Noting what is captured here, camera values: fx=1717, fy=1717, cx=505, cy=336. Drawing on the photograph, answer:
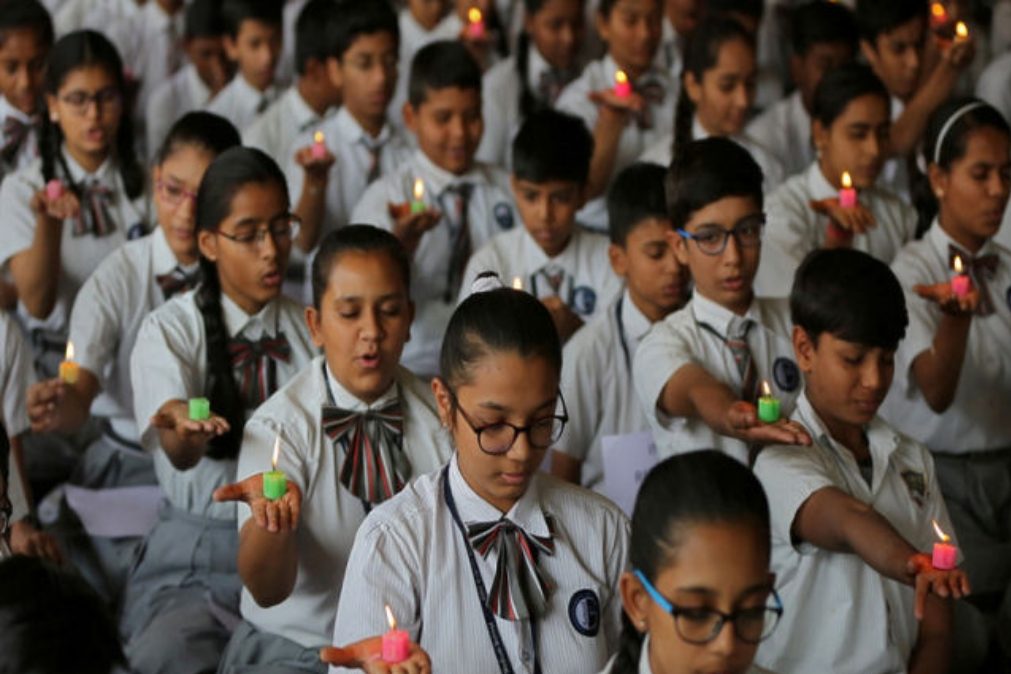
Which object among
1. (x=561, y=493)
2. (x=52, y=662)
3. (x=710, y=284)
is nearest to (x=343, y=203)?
(x=710, y=284)

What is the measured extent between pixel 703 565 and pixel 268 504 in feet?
2.83

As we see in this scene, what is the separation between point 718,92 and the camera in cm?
497

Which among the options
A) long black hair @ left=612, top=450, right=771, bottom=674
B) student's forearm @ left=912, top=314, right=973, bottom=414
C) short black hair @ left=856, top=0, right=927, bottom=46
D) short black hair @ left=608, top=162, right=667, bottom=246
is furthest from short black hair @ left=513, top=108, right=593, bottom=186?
long black hair @ left=612, top=450, right=771, bottom=674

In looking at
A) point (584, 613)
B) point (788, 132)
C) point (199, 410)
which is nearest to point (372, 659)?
point (584, 613)

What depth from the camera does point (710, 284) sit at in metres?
3.59

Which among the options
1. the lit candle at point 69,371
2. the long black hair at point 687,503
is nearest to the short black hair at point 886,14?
the lit candle at point 69,371

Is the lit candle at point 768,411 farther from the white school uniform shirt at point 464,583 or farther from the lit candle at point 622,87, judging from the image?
the lit candle at point 622,87

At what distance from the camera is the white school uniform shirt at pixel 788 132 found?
547cm

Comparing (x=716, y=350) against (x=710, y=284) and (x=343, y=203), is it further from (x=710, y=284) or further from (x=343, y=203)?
(x=343, y=203)

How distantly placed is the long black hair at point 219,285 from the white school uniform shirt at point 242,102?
2.10 meters

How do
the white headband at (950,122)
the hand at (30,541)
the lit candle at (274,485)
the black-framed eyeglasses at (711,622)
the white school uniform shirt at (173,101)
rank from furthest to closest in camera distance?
1. the white school uniform shirt at (173,101)
2. the white headband at (950,122)
3. the hand at (30,541)
4. the lit candle at (274,485)
5. the black-framed eyeglasses at (711,622)

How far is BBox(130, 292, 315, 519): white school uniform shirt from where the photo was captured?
350cm

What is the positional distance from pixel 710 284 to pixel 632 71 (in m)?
2.17

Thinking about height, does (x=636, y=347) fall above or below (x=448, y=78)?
below
